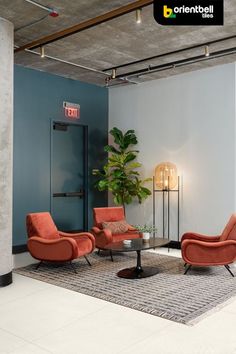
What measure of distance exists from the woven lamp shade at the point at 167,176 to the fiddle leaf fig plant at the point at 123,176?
0.33 meters

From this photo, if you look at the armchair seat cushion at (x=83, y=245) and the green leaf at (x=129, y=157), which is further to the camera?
the green leaf at (x=129, y=157)

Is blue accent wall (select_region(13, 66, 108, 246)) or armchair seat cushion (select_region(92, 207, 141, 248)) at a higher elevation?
blue accent wall (select_region(13, 66, 108, 246))

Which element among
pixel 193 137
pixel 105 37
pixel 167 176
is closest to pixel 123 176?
pixel 167 176

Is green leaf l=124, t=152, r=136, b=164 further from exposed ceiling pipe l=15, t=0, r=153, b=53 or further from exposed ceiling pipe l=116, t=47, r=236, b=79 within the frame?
exposed ceiling pipe l=15, t=0, r=153, b=53

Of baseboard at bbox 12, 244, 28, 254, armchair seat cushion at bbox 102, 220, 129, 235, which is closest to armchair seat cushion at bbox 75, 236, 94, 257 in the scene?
armchair seat cushion at bbox 102, 220, 129, 235

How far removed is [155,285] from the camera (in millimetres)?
4785

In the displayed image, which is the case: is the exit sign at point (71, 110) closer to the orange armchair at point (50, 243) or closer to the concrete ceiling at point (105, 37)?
the concrete ceiling at point (105, 37)

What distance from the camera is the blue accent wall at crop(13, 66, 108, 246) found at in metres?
6.98

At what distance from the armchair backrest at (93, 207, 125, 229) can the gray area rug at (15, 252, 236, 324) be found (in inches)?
32.2

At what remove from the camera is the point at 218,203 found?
682cm

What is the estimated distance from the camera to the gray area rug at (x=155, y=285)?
401 cm

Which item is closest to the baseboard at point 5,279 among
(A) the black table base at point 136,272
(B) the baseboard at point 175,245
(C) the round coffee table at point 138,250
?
(C) the round coffee table at point 138,250

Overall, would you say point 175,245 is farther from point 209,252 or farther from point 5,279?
point 5,279

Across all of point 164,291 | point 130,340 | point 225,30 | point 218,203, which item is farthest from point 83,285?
point 225,30
